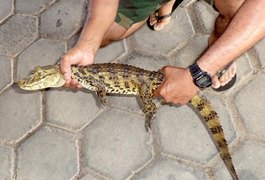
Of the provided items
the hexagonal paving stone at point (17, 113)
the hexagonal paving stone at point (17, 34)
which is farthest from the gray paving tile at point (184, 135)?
the hexagonal paving stone at point (17, 34)

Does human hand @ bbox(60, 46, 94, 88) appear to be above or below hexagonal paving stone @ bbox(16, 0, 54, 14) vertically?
above

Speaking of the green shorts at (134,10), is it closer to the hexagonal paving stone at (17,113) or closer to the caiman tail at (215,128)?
the caiman tail at (215,128)

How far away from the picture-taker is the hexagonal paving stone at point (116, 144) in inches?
158

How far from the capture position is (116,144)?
4.16 m

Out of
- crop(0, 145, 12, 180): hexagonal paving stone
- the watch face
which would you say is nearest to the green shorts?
the watch face

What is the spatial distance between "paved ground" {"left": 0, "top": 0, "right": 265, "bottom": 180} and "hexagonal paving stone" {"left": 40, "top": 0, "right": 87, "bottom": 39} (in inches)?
1.6

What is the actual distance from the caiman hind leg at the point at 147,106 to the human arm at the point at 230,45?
487 millimetres

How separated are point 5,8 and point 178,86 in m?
3.28

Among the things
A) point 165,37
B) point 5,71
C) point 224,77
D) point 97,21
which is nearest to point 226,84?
point 224,77

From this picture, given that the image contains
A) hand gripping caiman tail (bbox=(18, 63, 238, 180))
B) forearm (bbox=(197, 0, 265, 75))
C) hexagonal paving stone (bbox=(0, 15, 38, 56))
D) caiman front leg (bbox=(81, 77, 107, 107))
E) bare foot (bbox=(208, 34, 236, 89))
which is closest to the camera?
forearm (bbox=(197, 0, 265, 75))

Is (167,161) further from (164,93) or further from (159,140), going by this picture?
(164,93)

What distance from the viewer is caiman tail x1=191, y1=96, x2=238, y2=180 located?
145 inches

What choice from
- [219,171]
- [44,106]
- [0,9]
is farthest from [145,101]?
[0,9]

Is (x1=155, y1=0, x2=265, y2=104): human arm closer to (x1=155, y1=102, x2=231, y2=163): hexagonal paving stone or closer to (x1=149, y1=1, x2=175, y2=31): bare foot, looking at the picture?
(x1=155, y1=102, x2=231, y2=163): hexagonal paving stone
